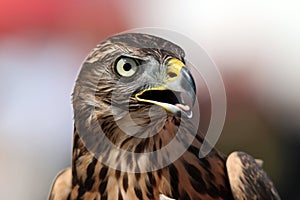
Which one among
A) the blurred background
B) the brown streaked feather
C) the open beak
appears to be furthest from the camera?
the blurred background

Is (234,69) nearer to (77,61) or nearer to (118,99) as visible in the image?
(77,61)

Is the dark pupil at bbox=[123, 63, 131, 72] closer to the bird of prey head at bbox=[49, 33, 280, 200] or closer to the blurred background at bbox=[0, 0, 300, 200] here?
the bird of prey head at bbox=[49, 33, 280, 200]

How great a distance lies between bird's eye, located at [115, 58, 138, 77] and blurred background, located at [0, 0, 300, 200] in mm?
456

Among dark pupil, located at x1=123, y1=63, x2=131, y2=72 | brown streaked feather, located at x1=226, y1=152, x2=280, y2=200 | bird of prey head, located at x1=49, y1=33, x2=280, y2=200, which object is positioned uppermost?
dark pupil, located at x1=123, y1=63, x2=131, y2=72

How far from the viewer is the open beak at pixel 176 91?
68 centimetres

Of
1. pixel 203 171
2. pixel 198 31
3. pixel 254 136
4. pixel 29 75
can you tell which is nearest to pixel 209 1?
pixel 198 31

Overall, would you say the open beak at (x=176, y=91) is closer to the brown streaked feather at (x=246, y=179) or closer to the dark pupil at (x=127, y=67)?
the dark pupil at (x=127, y=67)

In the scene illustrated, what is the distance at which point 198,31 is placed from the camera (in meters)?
1.41

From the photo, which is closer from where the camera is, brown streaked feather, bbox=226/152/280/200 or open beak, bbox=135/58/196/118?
open beak, bbox=135/58/196/118

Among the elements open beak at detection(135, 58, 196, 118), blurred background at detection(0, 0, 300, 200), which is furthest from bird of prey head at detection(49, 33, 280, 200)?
blurred background at detection(0, 0, 300, 200)

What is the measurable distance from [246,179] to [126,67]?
27 centimetres

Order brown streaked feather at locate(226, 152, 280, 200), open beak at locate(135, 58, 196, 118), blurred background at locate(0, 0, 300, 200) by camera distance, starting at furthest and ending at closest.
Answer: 1. blurred background at locate(0, 0, 300, 200)
2. brown streaked feather at locate(226, 152, 280, 200)
3. open beak at locate(135, 58, 196, 118)

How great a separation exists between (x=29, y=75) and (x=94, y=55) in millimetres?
600

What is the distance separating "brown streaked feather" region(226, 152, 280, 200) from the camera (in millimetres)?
858
